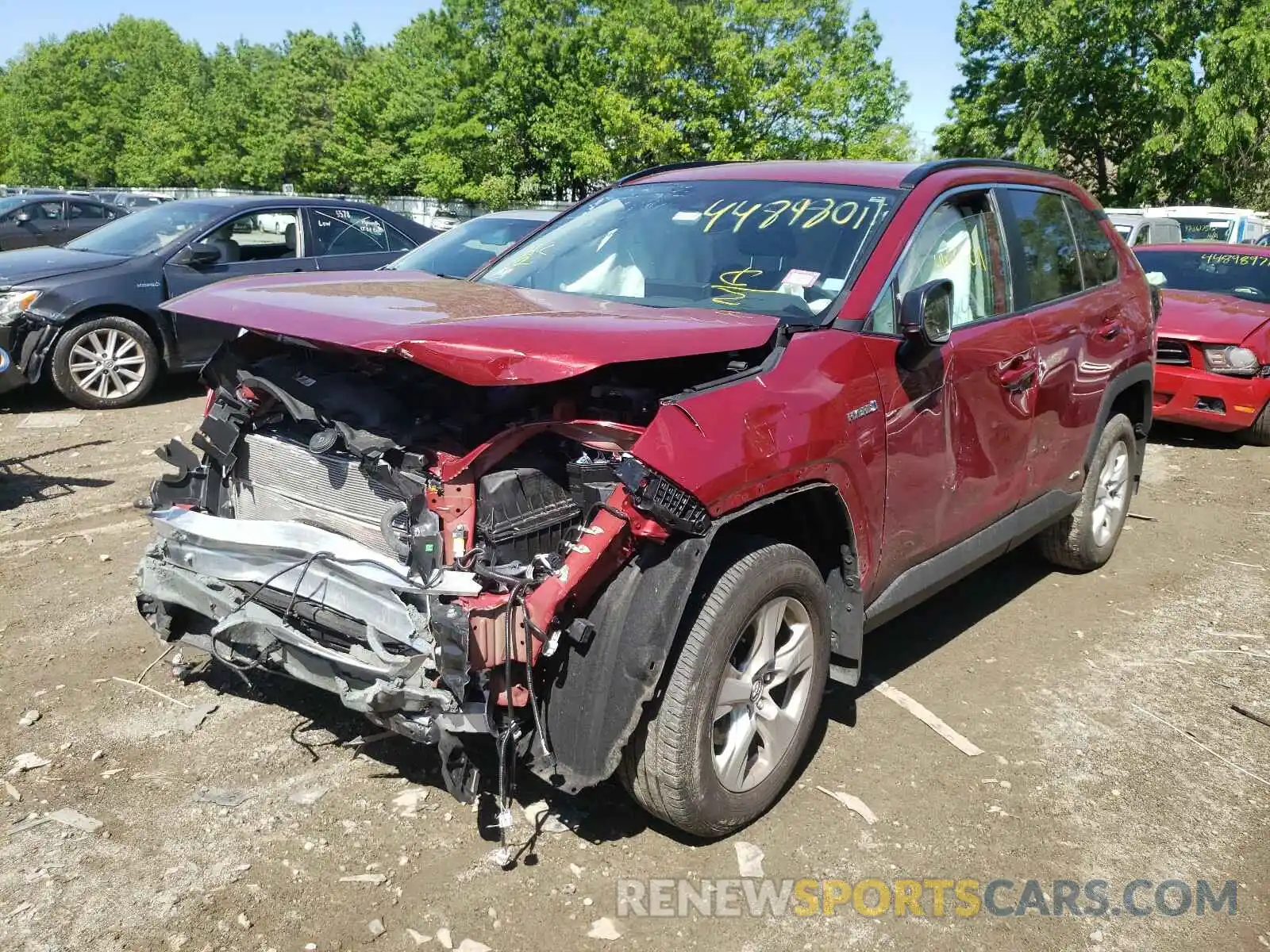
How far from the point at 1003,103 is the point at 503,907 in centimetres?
3962

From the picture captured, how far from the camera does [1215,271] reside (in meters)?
9.57

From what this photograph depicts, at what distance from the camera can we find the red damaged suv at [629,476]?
2.62m

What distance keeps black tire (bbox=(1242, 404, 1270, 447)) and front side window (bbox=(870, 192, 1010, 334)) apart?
5.70m

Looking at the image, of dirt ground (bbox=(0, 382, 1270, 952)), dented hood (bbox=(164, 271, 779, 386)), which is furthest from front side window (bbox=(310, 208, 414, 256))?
dented hood (bbox=(164, 271, 779, 386))

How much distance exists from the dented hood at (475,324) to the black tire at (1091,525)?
267cm

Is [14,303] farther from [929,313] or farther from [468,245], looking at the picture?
[929,313]

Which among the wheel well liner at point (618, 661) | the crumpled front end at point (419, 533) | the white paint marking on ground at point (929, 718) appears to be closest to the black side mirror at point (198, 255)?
the crumpled front end at point (419, 533)

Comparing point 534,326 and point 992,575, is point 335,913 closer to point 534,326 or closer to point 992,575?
point 534,326

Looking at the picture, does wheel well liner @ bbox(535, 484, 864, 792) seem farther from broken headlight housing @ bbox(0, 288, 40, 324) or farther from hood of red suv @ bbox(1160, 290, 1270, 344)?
broken headlight housing @ bbox(0, 288, 40, 324)

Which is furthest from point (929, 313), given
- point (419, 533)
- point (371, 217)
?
point (371, 217)

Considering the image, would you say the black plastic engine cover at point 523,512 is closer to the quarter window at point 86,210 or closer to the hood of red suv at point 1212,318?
the hood of red suv at point 1212,318

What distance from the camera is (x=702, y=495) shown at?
2.61 metres

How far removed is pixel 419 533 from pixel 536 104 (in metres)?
40.6

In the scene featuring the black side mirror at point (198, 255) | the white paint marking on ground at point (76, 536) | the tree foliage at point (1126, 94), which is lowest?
the white paint marking on ground at point (76, 536)
